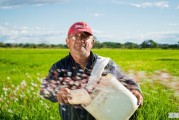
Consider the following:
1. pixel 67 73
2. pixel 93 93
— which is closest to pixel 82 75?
pixel 67 73

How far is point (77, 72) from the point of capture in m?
3.15

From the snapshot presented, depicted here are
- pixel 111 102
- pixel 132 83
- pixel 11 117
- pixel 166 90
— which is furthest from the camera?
pixel 166 90

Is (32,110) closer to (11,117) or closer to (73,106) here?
(11,117)

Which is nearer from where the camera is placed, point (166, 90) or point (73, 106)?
point (73, 106)

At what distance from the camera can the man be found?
3.05m

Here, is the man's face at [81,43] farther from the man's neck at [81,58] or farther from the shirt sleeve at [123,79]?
the shirt sleeve at [123,79]

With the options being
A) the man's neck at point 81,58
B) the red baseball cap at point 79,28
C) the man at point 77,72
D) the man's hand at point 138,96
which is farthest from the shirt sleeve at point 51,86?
the man's hand at point 138,96

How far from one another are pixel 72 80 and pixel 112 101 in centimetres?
54

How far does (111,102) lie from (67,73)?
597mm

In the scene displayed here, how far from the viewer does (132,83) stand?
305 cm

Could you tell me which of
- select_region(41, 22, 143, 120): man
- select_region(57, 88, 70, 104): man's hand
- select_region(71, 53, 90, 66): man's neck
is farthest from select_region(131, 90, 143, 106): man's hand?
select_region(57, 88, 70, 104): man's hand

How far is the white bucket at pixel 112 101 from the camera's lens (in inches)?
106

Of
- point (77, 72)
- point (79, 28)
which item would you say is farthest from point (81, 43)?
point (77, 72)

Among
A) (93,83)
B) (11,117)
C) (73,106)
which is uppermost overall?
(93,83)
